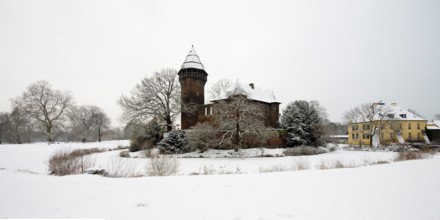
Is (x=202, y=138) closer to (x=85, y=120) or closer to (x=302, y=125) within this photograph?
(x=302, y=125)

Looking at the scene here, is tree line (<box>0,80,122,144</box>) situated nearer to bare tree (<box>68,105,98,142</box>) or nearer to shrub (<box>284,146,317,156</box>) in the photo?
bare tree (<box>68,105,98,142</box>)

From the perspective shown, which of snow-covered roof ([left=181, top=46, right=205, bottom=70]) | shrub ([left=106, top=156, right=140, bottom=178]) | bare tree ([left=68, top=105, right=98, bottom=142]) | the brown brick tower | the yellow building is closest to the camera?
shrub ([left=106, top=156, right=140, bottom=178])

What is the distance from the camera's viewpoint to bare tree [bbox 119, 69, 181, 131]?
92.6ft

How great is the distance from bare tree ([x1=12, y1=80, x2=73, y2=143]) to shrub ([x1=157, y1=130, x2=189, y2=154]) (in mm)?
24689

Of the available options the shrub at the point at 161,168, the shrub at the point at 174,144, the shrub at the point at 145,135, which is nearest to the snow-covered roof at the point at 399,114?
the shrub at the point at 174,144

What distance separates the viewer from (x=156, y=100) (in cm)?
2958

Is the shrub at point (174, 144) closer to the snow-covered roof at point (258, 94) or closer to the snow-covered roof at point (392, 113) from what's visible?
the snow-covered roof at point (258, 94)

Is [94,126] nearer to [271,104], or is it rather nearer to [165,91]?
[165,91]

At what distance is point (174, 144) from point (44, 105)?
89.7ft

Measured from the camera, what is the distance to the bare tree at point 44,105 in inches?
1266

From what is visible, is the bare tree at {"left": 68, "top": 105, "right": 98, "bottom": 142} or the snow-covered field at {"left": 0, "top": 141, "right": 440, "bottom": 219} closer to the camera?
the snow-covered field at {"left": 0, "top": 141, "right": 440, "bottom": 219}

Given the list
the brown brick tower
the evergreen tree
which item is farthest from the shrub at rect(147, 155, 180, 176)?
the evergreen tree

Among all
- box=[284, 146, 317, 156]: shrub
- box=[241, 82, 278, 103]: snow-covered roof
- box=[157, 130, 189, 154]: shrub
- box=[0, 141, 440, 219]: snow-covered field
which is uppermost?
box=[241, 82, 278, 103]: snow-covered roof

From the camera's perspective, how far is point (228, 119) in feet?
80.8
